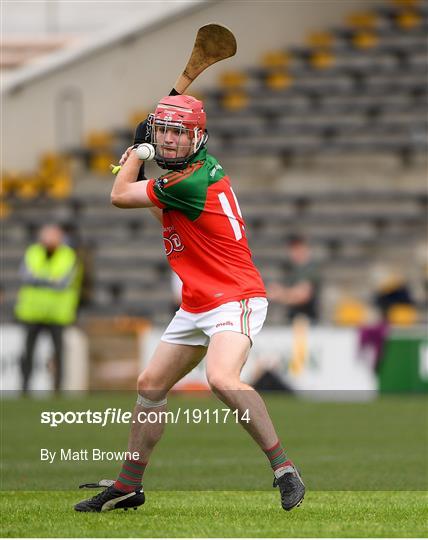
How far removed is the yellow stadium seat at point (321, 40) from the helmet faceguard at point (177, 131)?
664 inches

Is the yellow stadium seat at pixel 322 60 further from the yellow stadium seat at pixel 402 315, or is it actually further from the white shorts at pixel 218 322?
the white shorts at pixel 218 322

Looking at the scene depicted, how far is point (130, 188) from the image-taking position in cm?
673

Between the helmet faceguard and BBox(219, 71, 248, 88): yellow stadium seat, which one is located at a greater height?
the helmet faceguard

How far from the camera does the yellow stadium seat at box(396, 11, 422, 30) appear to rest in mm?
23016

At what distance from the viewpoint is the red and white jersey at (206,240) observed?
673 centimetres

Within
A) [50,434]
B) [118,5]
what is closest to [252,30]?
[118,5]

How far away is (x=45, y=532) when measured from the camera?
6.14 m

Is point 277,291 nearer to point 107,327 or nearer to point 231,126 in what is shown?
point 107,327

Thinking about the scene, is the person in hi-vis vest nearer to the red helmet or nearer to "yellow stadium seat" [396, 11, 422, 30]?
"yellow stadium seat" [396, 11, 422, 30]

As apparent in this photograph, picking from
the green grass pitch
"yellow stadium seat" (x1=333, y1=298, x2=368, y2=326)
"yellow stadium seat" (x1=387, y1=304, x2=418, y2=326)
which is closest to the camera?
the green grass pitch

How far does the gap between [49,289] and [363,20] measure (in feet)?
29.8

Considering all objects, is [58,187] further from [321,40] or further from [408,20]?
[408,20]

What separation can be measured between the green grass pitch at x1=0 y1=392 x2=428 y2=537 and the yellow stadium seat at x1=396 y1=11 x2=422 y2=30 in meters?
9.43

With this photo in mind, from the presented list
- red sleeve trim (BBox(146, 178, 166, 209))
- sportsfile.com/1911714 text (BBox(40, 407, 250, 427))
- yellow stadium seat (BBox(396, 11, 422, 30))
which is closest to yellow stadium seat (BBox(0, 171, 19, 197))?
yellow stadium seat (BBox(396, 11, 422, 30))
